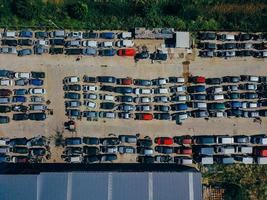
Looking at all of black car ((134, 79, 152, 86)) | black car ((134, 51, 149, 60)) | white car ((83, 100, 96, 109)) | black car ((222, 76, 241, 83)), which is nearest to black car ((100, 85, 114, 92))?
white car ((83, 100, 96, 109))

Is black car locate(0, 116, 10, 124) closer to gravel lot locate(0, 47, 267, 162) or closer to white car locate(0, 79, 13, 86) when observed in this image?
gravel lot locate(0, 47, 267, 162)

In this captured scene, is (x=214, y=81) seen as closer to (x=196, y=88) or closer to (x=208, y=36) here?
(x=196, y=88)

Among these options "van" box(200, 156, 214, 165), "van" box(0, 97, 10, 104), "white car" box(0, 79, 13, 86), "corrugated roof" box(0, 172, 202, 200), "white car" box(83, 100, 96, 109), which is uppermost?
"white car" box(0, 79, 13, 86)

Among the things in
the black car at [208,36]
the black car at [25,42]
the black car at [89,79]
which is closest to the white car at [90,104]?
the black car at [89,79]

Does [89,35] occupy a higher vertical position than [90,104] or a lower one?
higher

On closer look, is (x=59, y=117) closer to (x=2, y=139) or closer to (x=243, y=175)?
(x=2, y=139)

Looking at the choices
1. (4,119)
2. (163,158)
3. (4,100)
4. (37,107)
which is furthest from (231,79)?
(4,119)
